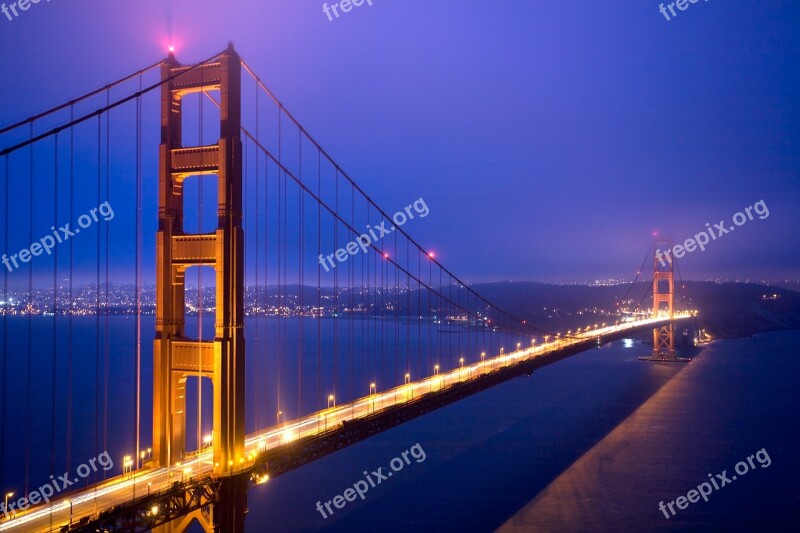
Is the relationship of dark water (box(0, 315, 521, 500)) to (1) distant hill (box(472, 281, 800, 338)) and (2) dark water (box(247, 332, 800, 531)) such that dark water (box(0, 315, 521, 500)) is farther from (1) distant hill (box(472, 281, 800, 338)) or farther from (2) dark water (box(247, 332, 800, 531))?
(1) distant hill (box(472, 281, 800, 338))

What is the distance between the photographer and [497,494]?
15859 millimetres

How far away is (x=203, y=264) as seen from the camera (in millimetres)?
9344

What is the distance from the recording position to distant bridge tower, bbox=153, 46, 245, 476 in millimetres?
9102

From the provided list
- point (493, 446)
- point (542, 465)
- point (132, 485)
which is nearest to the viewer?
point (132, 485)

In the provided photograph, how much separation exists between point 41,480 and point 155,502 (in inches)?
487

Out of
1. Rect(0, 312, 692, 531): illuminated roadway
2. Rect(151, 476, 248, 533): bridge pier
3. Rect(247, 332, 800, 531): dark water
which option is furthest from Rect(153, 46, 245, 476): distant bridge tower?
Rect(247, 332, 800, 531): dark water

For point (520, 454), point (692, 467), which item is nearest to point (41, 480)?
point (520, 454)

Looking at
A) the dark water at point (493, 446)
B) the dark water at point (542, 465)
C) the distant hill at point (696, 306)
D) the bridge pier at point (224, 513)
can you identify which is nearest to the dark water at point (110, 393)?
the dark water at point (493, 446)

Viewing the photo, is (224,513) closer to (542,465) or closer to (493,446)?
(542,465)

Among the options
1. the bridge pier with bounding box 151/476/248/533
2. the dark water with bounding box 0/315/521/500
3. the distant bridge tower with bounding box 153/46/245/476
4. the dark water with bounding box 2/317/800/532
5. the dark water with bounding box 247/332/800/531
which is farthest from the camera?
the dark water with bounding box 0/315/521/500

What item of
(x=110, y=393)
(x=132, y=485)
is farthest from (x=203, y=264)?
(x=110, y=393)

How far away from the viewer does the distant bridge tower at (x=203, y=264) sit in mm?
9102

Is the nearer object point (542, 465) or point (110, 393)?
point (542, 465)

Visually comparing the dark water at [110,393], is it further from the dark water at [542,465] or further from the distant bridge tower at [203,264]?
the dark water at [542,465]
